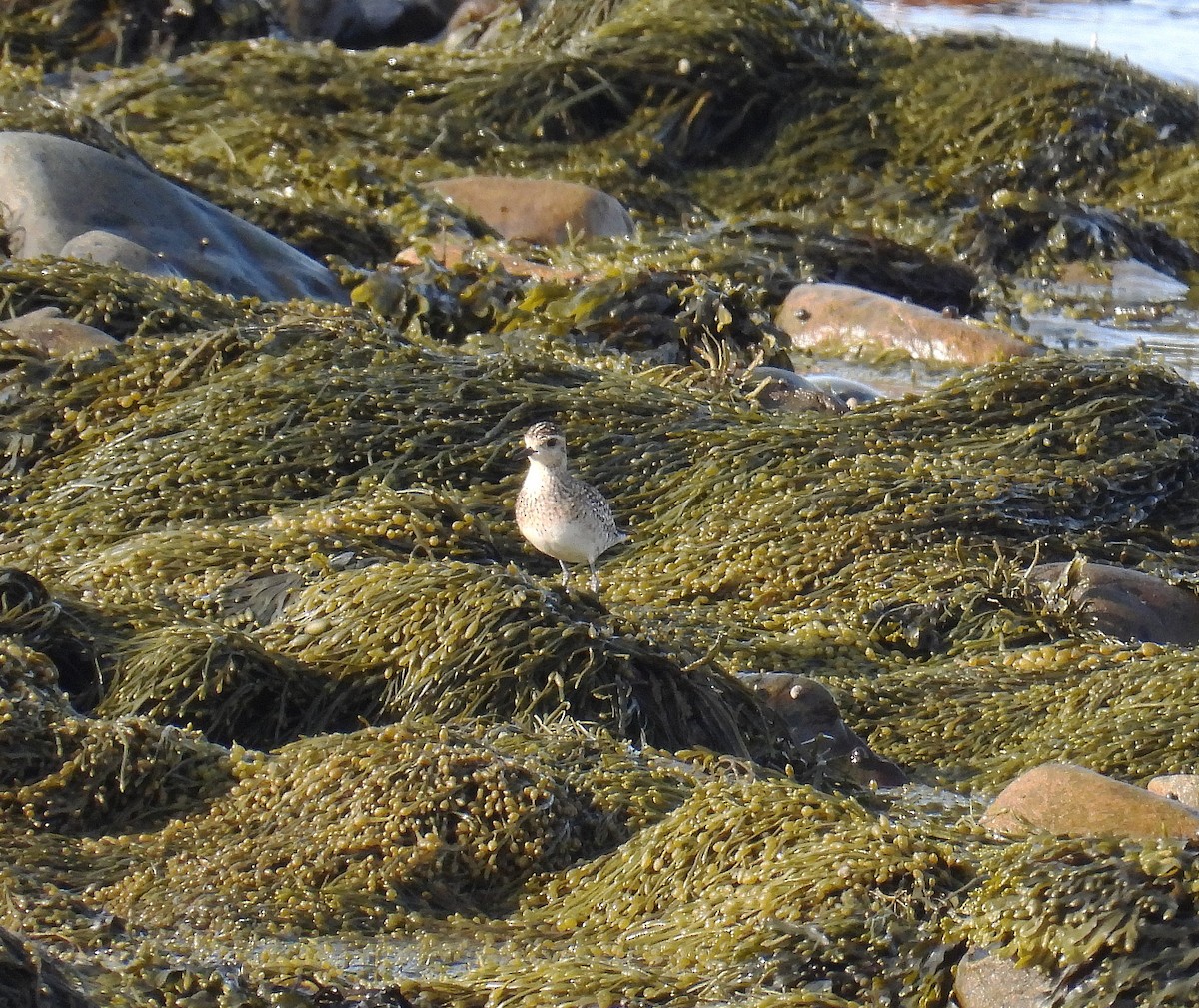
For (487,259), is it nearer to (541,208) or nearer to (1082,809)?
(541,208)

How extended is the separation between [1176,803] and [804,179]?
6.86 m

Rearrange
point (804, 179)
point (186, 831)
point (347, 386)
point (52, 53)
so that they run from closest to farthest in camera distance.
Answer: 1. point (186, 831)
2. point (347, 386)
3. point (804, 179)
4. point (52, 53)

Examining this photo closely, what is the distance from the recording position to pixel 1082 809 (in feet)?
10.1

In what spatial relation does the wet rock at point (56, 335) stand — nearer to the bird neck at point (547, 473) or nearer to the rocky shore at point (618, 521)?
the rocky shore at point (618, 521)

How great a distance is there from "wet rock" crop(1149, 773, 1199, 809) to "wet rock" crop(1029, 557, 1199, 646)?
133 cm

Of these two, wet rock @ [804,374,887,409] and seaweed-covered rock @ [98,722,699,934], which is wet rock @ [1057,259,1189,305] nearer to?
wet rock @ [804,374,887,409]

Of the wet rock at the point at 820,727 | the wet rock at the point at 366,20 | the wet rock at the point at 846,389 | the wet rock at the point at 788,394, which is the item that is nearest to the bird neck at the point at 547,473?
the wet rock at the point at 820,727

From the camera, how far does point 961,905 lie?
2.72 m

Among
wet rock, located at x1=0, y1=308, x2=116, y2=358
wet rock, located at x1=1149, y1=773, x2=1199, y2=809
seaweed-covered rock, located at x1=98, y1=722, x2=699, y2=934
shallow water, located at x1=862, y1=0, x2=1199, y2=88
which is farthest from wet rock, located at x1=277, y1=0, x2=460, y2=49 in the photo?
wet rock, located at x1=1149, y1=773, x2=1199, y2=809

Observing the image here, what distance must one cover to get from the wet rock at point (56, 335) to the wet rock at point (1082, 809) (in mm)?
3299

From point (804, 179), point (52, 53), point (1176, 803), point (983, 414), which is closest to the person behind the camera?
point (1176, 803)

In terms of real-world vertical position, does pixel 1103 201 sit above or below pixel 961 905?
below

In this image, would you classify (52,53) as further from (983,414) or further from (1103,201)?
(983,414)

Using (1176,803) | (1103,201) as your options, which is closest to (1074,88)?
(1103,201)
